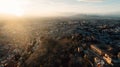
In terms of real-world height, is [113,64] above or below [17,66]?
above

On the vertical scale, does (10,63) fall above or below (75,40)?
below

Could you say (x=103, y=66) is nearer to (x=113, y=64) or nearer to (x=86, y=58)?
(x=113, y=64)

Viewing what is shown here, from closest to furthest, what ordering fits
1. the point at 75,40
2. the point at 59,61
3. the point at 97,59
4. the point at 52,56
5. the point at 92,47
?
1. the point at 97,59
2. the point at 59,61
3. the point at 52,56
4. the point at 92,47
5. the point at 75,40

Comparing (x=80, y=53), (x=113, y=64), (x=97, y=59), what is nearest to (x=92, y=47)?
(x=80, y=53)

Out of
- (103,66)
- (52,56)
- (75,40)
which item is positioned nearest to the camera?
(103,66)

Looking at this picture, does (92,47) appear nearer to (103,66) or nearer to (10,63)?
(103,66)

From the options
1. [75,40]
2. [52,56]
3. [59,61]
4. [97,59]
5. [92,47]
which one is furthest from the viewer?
[75,40]

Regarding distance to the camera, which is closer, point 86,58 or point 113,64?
point 113,64

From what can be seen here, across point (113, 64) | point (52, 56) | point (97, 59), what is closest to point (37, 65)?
point (52, 56)

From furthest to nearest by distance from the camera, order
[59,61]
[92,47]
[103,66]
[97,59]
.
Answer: [92,47]
[59,61]
[97,59]
[103,66]
